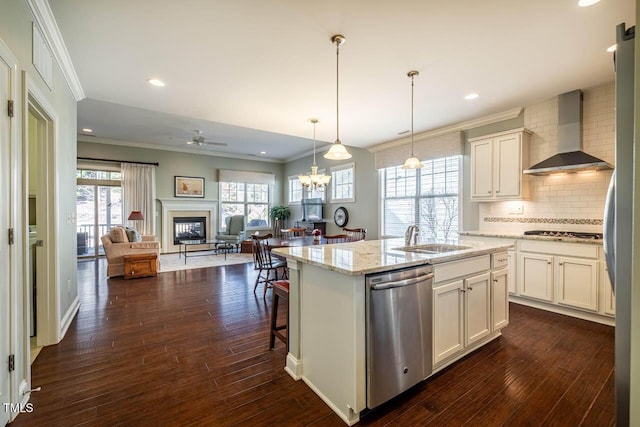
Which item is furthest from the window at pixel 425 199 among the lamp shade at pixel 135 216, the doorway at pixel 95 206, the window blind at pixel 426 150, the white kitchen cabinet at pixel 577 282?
the doorway at pixel 95 206

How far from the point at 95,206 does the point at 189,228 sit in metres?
2.28

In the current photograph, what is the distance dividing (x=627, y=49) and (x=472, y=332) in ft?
6.73

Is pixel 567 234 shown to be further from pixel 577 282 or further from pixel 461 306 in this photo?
pixel 461 306

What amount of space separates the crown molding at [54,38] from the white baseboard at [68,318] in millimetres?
2457

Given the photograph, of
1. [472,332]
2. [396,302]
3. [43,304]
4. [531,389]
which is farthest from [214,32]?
[531,389]

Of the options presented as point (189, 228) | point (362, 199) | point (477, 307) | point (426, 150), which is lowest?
point (477, 307)

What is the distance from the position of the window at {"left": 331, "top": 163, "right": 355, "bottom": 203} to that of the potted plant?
2.33 m

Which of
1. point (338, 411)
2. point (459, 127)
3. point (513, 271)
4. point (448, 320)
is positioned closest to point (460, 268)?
point (448, 320)

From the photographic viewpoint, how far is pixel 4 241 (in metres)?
1.56

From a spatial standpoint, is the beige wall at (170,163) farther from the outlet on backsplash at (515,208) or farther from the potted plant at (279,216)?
Result: the outlet on backsplash at (515,208)

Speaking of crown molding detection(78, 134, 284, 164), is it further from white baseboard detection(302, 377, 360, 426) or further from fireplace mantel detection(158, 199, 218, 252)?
white baseboard detection(302, 377, 360, 426)

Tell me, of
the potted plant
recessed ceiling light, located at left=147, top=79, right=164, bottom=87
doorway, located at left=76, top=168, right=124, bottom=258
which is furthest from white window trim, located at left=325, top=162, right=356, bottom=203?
doorway, located at left=76, top=168, right=124, bottom=258

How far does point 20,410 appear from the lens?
1.70m

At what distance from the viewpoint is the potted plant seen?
918 cm
